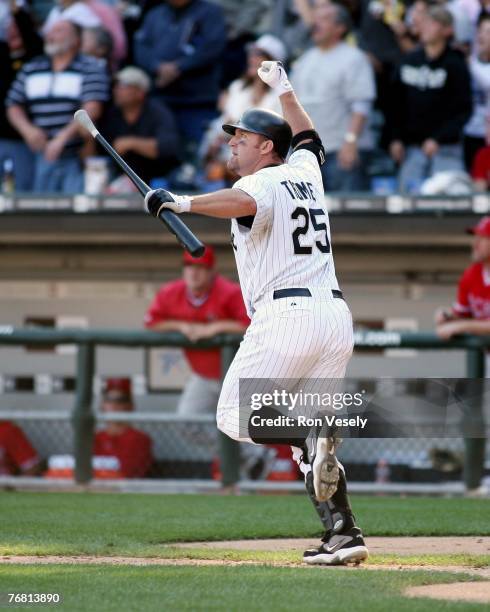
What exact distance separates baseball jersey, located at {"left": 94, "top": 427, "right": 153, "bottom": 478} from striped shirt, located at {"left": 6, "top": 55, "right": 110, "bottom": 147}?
2721 mm

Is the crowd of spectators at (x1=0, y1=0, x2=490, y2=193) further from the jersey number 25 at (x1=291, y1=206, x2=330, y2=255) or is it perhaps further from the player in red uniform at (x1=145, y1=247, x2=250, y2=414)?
the jersey number 25 at (x1=291, y1=206, x2=330, y2=255)

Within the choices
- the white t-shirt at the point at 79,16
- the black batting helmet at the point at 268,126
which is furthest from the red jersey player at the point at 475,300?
the white t-shirt at the point at 79,16

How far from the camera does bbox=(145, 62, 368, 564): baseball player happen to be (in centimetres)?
511

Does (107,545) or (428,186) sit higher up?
(428,186)

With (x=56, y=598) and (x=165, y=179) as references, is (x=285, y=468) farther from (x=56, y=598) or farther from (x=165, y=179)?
(x=56, y=598)

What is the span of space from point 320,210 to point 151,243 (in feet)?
16.4

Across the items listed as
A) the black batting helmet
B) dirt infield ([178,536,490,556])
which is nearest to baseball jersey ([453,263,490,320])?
dirt infield ([178,536,490,556])

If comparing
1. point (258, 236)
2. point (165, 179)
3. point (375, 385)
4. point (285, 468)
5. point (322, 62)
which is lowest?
point (285, 468)

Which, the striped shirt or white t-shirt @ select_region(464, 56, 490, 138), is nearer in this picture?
white t-shirt @ select_region(464, 56, 490, 138)

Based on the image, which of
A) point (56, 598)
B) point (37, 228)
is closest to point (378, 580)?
point (56, 598)

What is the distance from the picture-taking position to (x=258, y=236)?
524cm

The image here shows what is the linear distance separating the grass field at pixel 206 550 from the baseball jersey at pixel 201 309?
1.14 m

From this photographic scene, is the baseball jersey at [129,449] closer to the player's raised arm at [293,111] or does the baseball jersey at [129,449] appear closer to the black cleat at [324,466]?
the player's raised arm at [293,111]

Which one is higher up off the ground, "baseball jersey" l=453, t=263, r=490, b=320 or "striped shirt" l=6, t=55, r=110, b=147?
"striped shirt" l=6, t=55, r=110, b=147
